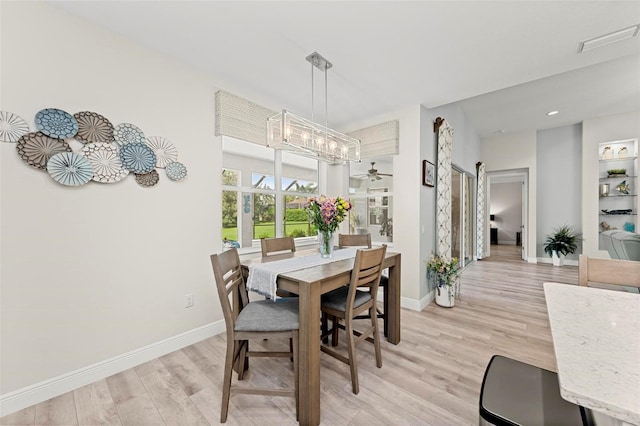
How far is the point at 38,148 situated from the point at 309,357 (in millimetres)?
2229

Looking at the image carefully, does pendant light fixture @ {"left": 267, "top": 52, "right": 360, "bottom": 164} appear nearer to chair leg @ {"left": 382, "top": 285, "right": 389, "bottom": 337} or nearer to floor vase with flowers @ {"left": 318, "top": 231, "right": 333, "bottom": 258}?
floor vase with flowers @ {"left": 318, "top": 231, "right": 333, "bottom": 258}

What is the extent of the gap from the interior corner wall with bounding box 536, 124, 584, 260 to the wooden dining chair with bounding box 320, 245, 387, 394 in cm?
620

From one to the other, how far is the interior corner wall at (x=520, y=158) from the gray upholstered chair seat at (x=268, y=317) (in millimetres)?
6715

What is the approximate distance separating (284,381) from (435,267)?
7.85ft

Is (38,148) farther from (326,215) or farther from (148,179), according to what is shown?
(326,215)

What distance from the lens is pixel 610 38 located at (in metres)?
2.00

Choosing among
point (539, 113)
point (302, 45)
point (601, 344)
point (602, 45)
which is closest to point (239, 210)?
point (302, 45)

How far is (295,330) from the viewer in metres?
1.60

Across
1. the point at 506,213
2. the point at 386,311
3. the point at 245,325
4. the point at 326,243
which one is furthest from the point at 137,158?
the point at 506,213

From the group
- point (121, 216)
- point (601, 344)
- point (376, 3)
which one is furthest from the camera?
point (121, 216)

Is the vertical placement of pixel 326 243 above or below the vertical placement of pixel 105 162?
below

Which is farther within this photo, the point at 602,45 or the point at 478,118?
the point at 478,118

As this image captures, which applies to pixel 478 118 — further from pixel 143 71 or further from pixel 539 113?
pixel 143 71

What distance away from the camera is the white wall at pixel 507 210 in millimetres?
9477
